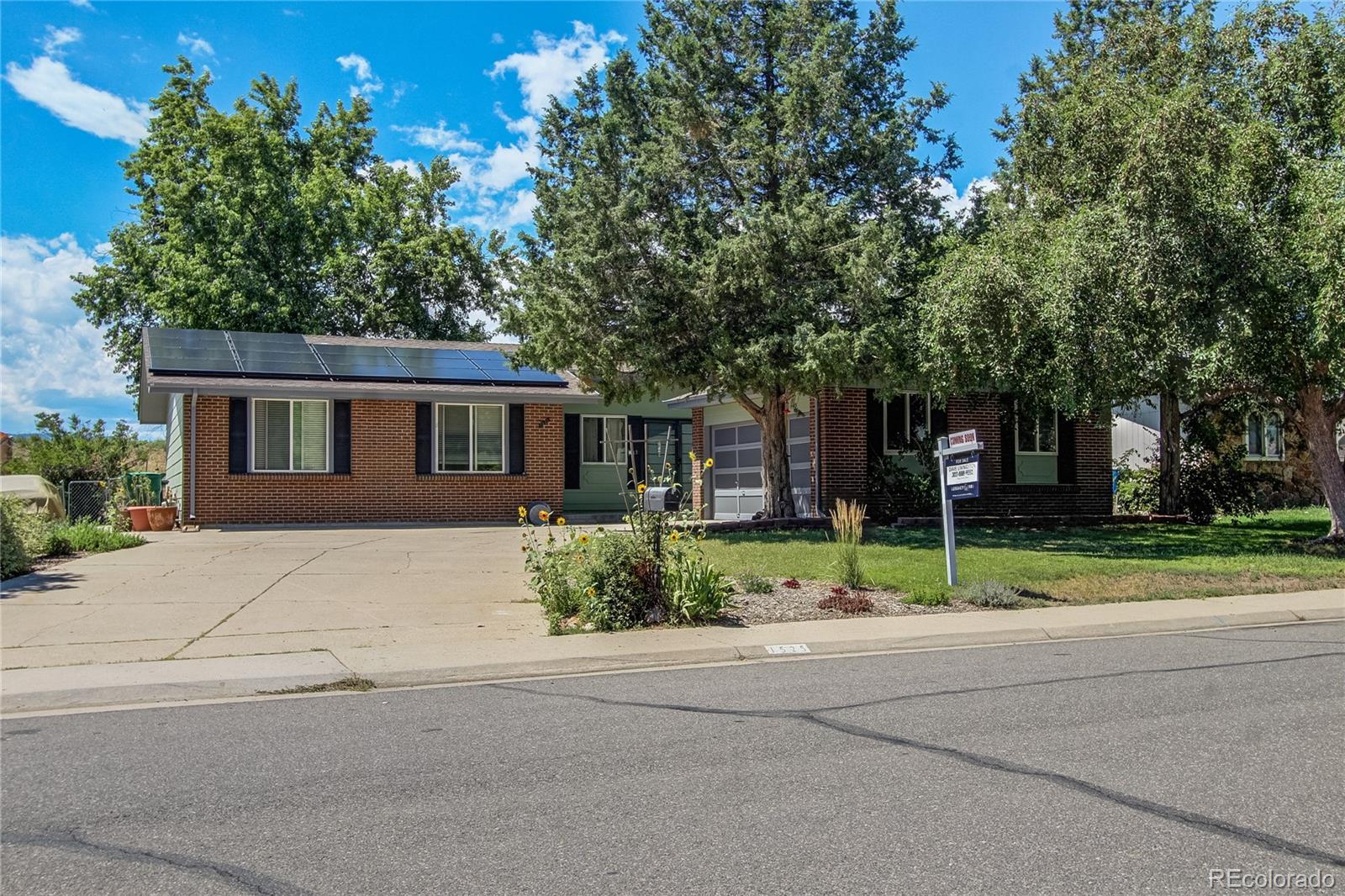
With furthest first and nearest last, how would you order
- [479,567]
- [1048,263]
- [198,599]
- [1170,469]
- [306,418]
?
[1170,469] → [306,418] → [1048,263] → [479,567] → [198,599]

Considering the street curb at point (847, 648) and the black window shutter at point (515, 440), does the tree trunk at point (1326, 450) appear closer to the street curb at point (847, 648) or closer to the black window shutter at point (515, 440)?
the street curb at point (847, 648)

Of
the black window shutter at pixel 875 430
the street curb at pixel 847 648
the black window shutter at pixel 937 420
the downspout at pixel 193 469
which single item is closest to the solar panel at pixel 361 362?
the downspout at pixel 193 469

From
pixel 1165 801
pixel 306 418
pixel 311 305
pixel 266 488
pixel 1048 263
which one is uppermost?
pixel 311 305

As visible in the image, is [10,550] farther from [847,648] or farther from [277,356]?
[277,356]

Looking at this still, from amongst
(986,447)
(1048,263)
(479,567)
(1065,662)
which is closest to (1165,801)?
(1065,662)

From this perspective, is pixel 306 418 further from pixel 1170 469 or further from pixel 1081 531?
pixel 1170 469

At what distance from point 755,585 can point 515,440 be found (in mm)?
13491

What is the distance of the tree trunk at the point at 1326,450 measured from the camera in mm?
17484

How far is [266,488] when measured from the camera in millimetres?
22562

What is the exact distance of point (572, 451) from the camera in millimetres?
27828

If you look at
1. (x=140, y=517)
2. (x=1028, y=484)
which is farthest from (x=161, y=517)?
(x=1028, y=484)

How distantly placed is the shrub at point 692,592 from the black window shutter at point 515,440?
558 inches

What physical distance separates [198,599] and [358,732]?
6.22 m
